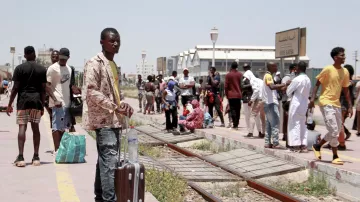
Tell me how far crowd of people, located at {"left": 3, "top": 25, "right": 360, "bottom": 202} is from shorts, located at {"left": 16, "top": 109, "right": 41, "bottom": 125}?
15mm

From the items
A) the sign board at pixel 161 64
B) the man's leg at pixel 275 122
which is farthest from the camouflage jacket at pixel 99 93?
the sign board at pixel 161 64

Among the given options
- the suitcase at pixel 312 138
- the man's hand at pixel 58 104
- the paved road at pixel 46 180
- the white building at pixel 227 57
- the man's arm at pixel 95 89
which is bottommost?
the paved road at pixel 46 180

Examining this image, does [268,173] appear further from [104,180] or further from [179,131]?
[179,131]

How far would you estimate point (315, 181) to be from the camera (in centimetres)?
873

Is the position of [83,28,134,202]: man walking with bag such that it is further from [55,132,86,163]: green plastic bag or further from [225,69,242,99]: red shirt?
[225,69,242,99]: red shirt

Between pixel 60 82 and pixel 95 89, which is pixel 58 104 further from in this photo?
pixel 95 89

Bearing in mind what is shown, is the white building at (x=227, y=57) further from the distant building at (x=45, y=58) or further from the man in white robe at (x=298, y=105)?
the man in white robe at (x=298, y=105)

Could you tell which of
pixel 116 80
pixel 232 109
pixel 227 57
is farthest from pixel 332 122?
pixel 227 57

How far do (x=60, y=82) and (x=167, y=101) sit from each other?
5.92m

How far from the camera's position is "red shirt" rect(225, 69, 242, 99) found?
1527 cm

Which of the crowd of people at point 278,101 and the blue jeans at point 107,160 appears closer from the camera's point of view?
the blue jeans at point 107,160

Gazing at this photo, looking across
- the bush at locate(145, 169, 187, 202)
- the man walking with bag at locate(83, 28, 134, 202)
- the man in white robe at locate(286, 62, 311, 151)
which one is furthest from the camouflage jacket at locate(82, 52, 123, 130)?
the man in white robe at locate(286, 62, 311, 151)

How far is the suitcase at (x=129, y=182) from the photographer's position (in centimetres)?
517

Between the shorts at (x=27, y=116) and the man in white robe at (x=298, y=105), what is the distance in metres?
4.63
